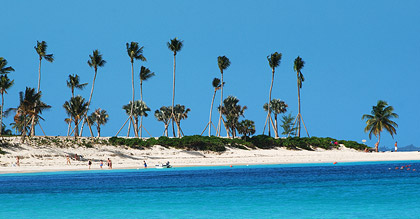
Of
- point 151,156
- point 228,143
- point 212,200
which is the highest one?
point 228,143

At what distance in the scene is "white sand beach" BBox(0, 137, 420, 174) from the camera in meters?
68.6

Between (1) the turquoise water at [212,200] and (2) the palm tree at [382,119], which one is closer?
(1) the turquoise water at [212,200]

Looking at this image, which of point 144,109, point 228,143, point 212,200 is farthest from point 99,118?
point 212,200

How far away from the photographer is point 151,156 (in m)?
79.9

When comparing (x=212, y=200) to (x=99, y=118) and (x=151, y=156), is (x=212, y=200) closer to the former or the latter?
(x=151, y=156)

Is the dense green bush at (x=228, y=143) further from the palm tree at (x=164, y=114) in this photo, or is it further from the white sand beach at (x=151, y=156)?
the palm tree at (x=164, y=114)

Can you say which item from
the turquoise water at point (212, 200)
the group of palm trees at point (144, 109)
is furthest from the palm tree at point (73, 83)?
the turquoise water at point (212, 200)

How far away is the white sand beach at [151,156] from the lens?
6856cm

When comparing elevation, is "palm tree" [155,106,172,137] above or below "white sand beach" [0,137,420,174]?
above

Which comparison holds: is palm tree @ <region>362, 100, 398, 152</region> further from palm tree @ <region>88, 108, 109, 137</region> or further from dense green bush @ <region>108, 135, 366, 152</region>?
palm tree @ <region>88, 108, 109, 137</region>

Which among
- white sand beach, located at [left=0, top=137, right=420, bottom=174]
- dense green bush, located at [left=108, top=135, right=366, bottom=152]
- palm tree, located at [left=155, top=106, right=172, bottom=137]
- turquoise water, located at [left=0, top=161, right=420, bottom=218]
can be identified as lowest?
turquoise water, located at [left=0, top=161, right=420, bottom=218]

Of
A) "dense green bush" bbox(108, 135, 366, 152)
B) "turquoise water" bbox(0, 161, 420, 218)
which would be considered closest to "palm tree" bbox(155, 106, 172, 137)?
"dense green bush" bbox(108, 135, 366, 152)

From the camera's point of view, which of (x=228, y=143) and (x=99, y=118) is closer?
(x=228, y=143)

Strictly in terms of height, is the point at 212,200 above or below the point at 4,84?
below
